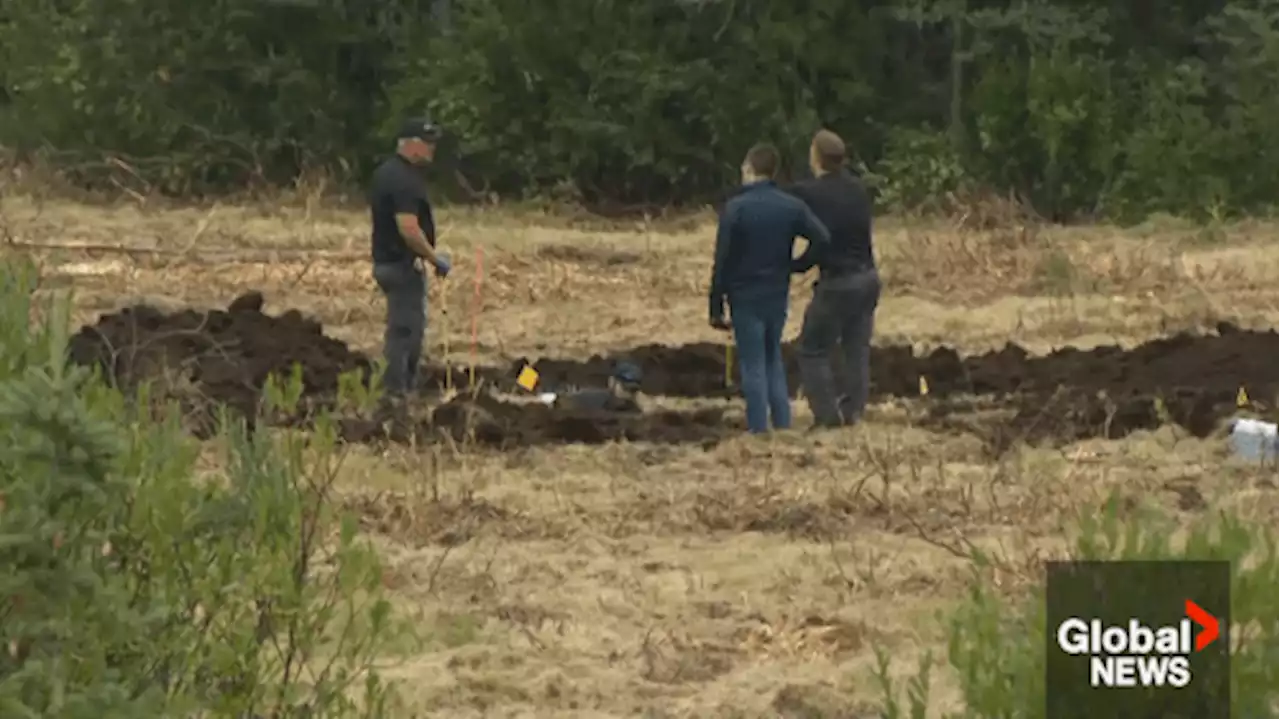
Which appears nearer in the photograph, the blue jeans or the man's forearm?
the blue jeans

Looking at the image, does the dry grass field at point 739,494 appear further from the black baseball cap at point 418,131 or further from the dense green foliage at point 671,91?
the dense green foliage at point 671,91

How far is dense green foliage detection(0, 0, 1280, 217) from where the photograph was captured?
29.5 meters

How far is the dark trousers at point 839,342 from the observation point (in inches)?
483

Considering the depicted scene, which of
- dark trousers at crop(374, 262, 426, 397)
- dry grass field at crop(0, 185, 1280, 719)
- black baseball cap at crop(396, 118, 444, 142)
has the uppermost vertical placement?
black baseball cap at crop(396, 118, 444, 142)

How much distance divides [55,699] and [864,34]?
28.5 meters

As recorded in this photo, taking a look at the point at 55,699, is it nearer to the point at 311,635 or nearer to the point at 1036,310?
the point at 311,635

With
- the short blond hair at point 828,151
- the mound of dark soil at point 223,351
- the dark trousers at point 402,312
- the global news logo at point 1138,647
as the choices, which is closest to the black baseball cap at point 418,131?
the dark trousers at point 402,312

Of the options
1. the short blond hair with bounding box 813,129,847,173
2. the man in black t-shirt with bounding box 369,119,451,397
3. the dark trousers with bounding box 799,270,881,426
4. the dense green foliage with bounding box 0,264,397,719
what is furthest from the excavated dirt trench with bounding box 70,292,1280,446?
the dense green foliage with bounding box 0,264,397,719

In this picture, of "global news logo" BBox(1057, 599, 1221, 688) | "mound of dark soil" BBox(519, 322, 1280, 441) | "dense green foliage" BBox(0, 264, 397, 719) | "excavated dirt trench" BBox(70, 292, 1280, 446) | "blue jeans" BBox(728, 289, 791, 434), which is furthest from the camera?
"mound of dark soil" BBox(519, 322, 1280, 441)

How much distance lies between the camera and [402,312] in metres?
12.7

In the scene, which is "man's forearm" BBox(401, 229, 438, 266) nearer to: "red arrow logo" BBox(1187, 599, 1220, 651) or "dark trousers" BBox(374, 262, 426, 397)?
"dark trousers" BBox(374, 262, 426, 397)

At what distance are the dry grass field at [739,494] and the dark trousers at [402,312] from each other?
122 centimetres

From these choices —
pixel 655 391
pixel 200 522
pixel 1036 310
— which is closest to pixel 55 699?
pixel 200 522

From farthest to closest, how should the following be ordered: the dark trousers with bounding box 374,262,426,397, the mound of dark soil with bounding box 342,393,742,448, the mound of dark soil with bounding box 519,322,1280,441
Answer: the dark trousers with bounding box 374,262,426,397, the mound of dark soil with bounding box 519,322,1280,441, the mound of dark soil with bounding box 342,393,742,448
